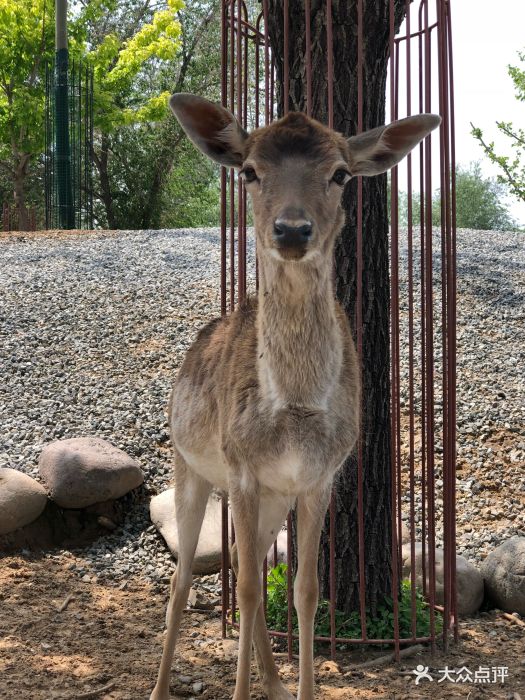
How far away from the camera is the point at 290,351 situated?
3.42m

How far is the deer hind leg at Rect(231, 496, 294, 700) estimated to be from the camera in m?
3.93

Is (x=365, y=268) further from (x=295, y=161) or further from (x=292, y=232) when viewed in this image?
(x=292, y=232)

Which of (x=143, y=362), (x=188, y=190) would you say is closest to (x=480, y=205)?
(x=188, y=190)

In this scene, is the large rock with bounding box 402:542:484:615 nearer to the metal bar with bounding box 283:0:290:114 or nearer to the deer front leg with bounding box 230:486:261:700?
the deer front leg with bounding box 230:486:261:700

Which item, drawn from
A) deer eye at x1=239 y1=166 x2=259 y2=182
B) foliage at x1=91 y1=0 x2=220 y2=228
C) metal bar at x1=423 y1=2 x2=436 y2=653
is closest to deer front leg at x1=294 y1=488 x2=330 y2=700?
metal bar at x1=423 y1=2 x2=436 y2=653

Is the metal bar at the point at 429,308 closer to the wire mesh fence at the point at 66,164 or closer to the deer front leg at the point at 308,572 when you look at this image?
the deer front leg at the point at 308,572

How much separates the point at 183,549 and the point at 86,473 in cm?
226

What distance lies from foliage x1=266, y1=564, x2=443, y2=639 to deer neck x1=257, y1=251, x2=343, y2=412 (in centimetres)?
177

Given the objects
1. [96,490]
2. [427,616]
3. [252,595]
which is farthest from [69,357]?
[252,595]

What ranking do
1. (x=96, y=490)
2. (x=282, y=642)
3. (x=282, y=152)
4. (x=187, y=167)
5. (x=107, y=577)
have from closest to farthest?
1. (x=282, y=152)
2. (x=282, y=642)
3. (x=107, y=577)
4. (x=96, y=490)
5. (x=187, y=167)

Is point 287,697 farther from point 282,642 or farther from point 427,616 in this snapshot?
point 427,616

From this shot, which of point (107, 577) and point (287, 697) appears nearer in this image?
point (287, 697)

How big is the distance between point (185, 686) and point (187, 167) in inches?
1042

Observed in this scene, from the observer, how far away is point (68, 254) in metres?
12.6
